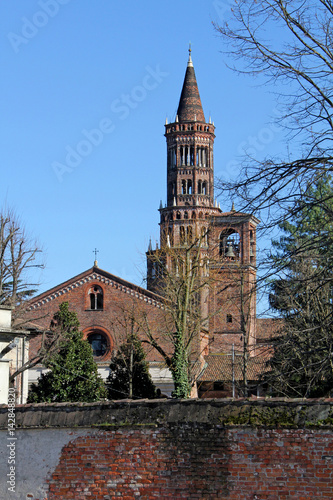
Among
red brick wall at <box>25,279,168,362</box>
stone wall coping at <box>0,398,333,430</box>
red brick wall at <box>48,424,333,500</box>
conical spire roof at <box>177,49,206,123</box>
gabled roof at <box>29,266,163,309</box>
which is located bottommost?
red brick wall at <box>48,424,333,500</box>

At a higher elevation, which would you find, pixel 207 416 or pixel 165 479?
pixel 207 416

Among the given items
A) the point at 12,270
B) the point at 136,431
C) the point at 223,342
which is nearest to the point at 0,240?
the point at 12,270

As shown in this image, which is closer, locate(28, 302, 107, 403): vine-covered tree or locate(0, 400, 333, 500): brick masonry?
locate(0, 400, 333, 500): brick masonry

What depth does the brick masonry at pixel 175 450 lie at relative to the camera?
10.9 metres

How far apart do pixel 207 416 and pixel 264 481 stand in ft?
3.87

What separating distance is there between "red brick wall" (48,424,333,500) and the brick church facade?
972 inches

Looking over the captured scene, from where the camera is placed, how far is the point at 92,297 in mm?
52188

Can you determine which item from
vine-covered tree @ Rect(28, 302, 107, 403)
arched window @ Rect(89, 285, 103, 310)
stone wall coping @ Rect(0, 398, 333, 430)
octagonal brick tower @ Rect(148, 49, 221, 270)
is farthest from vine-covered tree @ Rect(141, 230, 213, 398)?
octagonal brick tower @ Rect(148, 49, 221, 270)

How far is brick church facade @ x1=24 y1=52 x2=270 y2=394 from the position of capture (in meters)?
47.9

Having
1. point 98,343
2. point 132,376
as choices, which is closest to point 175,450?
point 132,376

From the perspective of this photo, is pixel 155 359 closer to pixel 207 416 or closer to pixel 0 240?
pixel 0 240

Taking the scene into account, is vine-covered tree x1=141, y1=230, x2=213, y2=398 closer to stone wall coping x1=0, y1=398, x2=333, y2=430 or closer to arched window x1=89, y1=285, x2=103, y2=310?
arched window x1=89, y1=285, x2=103, y2=310

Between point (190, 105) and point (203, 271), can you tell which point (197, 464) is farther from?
point (190, 105)

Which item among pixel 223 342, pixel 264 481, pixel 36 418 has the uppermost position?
pixel 223 342
